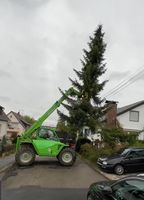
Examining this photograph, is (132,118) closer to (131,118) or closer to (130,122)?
(131,118)

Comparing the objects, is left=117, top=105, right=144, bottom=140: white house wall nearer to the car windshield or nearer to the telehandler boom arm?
the telehandler boom arm

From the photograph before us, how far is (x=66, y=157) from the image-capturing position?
24.0 m

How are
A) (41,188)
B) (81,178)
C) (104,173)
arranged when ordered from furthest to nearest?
(104,173), (81,178), (41,188)

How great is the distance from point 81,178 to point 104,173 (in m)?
3.42

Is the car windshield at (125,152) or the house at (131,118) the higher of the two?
the house at (131,118)

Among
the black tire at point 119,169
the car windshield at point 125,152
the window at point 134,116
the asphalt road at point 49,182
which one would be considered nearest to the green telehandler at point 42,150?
the asphalt road at point 49,182

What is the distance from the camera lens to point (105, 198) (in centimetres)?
938

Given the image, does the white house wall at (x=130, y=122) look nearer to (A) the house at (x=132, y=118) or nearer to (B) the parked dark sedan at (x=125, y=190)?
(A) the house at (x=132, y=118)

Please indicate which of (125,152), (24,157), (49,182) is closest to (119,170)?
(125,152)

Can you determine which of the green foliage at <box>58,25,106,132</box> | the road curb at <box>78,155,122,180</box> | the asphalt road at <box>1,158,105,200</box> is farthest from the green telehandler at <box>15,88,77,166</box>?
the green foliage at <box>58,25,106,132</box>

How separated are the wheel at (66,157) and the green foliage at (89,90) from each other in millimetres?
11985

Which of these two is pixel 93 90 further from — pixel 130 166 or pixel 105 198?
pixel 105 198

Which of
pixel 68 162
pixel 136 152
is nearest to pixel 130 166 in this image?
pixel 136 152

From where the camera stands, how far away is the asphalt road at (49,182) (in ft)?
48.6
